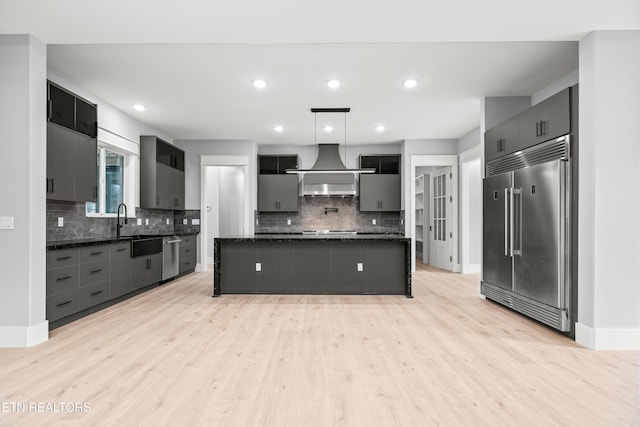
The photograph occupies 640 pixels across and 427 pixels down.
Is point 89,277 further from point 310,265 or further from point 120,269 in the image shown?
point 310,265

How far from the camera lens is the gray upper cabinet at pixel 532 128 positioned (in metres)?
3.55

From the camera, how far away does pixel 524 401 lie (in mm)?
2252

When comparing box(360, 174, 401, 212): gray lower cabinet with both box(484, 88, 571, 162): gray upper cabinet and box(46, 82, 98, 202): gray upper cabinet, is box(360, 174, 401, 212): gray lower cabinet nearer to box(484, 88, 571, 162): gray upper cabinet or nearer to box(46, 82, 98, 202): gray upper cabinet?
box(484, 88, 571, 162): gray upper cabinet

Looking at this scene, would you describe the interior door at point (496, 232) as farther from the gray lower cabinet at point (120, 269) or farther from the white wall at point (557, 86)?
the gray lower cabinet at point (120, 269)

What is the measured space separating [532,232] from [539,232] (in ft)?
0.38

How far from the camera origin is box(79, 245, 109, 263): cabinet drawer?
4.15 metres

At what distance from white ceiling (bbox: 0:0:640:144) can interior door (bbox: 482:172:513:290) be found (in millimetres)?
1246

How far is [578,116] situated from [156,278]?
5.68 meters

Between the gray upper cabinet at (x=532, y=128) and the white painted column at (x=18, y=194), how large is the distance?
15.3 ft

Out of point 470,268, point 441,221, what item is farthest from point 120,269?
point 441,221

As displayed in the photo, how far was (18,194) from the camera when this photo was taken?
3256 millimetres

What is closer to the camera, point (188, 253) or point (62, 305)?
point (62, 305)

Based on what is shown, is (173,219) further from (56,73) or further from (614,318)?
(614,318)

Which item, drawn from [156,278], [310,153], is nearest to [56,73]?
[156,278]
